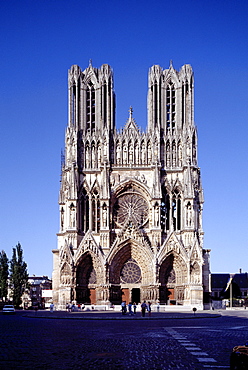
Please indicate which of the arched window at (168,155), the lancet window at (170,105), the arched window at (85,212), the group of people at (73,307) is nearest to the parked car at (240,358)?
the group of people at (73,307)

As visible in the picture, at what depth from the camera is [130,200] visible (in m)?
68.3

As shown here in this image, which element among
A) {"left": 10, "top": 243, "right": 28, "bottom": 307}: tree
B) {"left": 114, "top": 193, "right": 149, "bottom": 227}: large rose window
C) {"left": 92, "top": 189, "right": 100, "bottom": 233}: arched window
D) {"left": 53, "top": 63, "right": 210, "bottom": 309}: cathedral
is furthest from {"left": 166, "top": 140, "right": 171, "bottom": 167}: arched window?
{"left": 10, "top": 243, "right": 28, "bottom": 307}: tree

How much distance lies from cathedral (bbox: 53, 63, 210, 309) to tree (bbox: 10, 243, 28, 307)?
12.8m

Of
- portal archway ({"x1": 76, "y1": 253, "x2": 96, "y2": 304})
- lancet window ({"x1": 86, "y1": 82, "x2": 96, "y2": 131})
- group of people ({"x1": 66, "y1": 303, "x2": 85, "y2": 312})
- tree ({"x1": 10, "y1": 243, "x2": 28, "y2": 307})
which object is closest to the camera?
group of people ({"x1": 66, "y1": 303, "x2": 85, "y2": 312})

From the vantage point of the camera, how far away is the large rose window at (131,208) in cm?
6769

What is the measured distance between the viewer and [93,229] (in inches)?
2655

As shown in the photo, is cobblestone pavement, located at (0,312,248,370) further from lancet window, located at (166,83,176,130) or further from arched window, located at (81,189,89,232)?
lancet window, located at (166,83,176,130)

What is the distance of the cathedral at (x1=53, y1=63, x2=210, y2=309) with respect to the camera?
212 feet

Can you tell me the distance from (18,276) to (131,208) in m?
22.6

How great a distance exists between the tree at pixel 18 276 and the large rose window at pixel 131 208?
68.2ft

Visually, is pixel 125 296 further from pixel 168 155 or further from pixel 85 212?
pixel 168 155

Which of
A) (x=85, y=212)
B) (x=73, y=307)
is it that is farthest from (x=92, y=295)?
(x=85, y=212)

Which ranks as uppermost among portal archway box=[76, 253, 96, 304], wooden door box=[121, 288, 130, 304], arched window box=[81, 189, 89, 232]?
arched window box=[81, 189, 89, 232]

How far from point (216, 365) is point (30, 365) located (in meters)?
4.60
